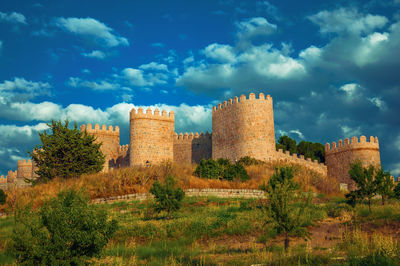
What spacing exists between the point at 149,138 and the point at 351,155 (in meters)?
20.9

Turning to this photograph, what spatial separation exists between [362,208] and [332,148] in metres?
26.1

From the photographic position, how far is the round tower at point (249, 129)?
33938 mm

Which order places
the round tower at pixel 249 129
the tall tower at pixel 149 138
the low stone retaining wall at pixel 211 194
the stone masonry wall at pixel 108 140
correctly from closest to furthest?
the low stone retaining wall at pixel 211 194 < the round tower at pixel 249 129 < the tall tower at pixel 149 138 < the stone masonry wall at pixel 108 140

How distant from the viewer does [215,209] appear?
661 inches

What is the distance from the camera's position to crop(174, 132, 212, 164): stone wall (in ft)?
133

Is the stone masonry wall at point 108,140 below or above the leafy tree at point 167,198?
above

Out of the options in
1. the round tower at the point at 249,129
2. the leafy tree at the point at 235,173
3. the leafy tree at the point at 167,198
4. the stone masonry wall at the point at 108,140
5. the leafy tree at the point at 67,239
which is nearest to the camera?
the leafy tree at the point at 67,239

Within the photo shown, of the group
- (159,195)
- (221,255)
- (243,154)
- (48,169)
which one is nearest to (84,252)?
(221,255)

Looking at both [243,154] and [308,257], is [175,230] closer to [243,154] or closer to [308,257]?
[308,257]

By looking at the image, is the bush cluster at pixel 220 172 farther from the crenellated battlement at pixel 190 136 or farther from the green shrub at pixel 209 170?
the crenellated battlement at pixel 190 136

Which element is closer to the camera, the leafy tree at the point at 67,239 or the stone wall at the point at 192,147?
the leafy tree at the point at 67,239

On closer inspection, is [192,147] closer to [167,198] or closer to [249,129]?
[249,129]

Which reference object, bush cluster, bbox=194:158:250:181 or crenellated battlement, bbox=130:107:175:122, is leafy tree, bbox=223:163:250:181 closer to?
bush cluster, bbox=194:158:250:181

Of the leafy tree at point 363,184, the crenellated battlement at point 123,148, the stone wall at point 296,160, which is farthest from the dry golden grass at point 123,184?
the crenellated battlement at point 123,148
